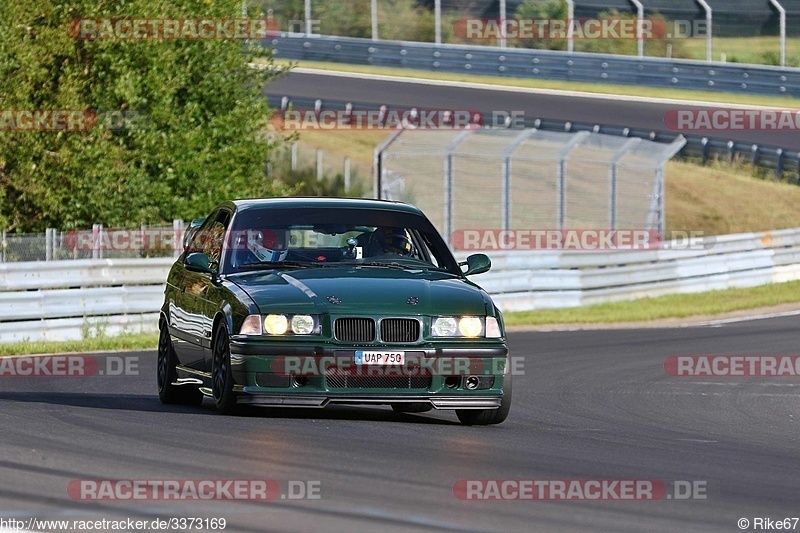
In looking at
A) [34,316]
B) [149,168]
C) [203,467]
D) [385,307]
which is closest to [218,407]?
[385,307]

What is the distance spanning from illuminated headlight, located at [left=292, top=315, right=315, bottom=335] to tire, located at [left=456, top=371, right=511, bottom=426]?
4.53 ft

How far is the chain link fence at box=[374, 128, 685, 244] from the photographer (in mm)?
27844

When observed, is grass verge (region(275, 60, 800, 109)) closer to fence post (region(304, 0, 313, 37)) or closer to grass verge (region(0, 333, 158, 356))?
fence post (region(304, 0, 313, 37))

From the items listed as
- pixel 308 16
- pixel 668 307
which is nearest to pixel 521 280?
pixel 668 307

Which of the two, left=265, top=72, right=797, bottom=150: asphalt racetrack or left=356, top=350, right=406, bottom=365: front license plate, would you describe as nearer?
left=356, top=350, right=406, bottom=365: front license plate

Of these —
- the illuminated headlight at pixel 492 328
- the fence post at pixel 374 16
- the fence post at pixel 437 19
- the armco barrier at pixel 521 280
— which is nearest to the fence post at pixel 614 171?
the armco barrier at pixel 521 280

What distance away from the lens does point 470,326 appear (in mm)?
10438

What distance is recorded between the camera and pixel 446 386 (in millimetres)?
10359

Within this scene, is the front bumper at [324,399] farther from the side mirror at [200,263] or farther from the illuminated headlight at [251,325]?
the side mirror at [200,263]

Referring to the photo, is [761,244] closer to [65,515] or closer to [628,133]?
[628,133]

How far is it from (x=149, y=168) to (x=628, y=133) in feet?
47.3

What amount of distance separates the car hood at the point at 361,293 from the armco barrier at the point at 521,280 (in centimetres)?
887

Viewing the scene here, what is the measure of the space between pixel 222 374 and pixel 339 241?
66.2 inches

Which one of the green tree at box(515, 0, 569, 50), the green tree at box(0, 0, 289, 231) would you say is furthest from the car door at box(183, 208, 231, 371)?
the green tree at box(515, 0, 569, 50)
